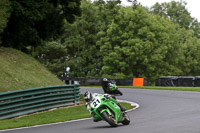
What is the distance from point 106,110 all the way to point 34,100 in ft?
23.3

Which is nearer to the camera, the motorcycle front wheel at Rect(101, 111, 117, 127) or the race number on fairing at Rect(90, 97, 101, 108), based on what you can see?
the motorcycle front wheel at Rect(101, 111, 117, 127)

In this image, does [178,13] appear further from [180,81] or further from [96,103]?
[96,103]

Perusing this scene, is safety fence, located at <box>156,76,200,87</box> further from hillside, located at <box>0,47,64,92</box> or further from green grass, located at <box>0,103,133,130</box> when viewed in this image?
green grass, located at <box>0,103,133,130</box>

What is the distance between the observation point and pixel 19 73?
2298 centimetres

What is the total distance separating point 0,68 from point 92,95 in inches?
478

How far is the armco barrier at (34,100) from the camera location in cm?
1584

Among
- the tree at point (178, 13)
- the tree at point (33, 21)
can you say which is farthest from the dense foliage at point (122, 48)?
the tree at point (33, 21)

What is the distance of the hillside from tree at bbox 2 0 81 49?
42.6 inches

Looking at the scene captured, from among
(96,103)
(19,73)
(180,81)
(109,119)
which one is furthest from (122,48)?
(109,119)

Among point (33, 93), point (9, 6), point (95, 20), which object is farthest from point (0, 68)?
point (95, 20)

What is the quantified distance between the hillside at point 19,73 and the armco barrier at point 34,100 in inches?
89.1

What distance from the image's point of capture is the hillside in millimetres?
21044

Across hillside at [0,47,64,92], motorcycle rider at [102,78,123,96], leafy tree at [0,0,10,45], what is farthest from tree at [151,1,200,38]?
motorcycle rider at [102,78,123,96]

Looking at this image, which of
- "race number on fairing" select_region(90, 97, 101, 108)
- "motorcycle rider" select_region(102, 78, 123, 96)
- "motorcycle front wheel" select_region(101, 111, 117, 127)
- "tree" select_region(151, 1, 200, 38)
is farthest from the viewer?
"tree" select_region(151, 1, 200, 38)
